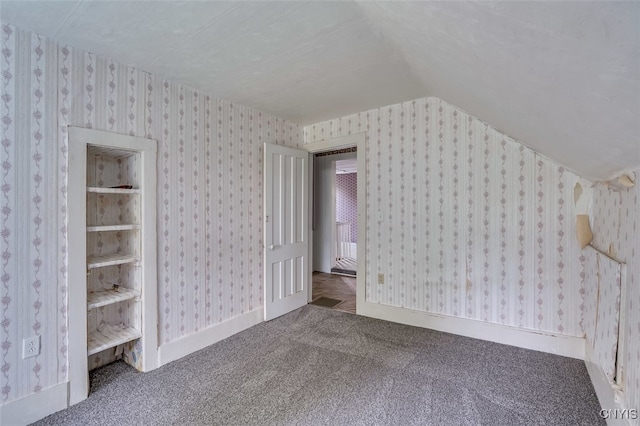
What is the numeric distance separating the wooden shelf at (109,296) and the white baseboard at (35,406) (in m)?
0.50

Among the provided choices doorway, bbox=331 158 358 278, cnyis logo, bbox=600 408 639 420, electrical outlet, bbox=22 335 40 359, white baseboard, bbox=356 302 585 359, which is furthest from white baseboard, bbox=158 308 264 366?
doorway, bbox=331 158 358 278

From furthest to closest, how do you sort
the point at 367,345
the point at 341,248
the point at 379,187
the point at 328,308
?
the point at 341,248
the point at 328,308
the point at 379,187
the point at 367,345

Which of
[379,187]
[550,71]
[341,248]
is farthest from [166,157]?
[341,248]

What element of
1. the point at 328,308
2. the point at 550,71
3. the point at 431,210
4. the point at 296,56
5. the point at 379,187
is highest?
the point at 296,56

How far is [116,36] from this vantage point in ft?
5.98

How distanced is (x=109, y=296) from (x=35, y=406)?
0.70 meters

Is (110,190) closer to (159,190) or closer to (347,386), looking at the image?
(159,190)

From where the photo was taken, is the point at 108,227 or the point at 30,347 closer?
the point at 30,347

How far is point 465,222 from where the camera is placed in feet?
9.32

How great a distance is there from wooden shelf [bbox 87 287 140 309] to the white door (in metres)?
1.32

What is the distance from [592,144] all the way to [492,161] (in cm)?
131

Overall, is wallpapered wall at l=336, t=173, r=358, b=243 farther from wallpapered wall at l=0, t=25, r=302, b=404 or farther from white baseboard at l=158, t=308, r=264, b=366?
white baseboard at l=158, t=308, r=264, b=366

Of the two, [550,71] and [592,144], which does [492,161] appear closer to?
[592,144]

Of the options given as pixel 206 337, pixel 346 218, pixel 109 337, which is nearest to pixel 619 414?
pixel 206 337
